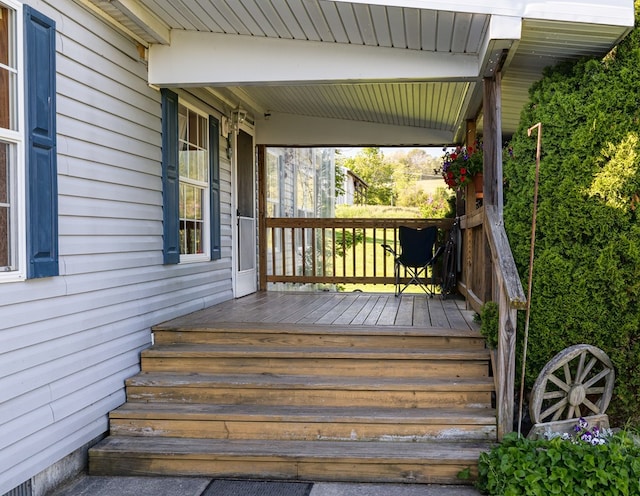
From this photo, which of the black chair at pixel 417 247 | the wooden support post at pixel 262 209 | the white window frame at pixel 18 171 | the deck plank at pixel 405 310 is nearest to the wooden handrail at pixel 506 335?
the deck plank at pixel 405 310

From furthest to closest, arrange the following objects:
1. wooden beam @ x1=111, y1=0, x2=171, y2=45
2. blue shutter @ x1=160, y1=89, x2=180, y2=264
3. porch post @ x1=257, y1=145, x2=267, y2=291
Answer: porch post @ x1=257, y1=145, x2=267, y2=291
blue shutter @ x1=160, y1=89, x2=180, y2=264
wooden beam @ x1=111, y1=0, x2=171, y2=45

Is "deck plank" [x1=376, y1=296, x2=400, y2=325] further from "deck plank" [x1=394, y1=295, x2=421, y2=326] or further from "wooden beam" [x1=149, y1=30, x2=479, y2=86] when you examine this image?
"wooden beam" [x1=149, y1=30, x2=479, y2=86]

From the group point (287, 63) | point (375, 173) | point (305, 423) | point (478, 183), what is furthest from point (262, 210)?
point (375, 173)

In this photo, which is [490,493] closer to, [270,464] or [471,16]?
[270,464]

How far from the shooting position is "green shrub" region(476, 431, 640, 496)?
263cm

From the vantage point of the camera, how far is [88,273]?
334 cm

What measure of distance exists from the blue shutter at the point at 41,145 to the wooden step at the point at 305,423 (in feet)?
3.72

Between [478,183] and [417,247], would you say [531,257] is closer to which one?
[478,183]

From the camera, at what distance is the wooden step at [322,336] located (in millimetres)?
3814

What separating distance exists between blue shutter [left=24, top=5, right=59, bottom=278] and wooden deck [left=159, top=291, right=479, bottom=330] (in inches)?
57.3

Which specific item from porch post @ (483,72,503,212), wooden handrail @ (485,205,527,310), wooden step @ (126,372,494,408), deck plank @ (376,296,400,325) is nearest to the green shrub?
wooden step @ (126,372,494,408)

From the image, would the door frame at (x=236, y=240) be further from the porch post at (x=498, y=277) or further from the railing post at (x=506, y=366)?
the railing post at (x=506, y=366)

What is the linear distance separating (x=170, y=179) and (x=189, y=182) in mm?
556

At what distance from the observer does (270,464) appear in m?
3.18
